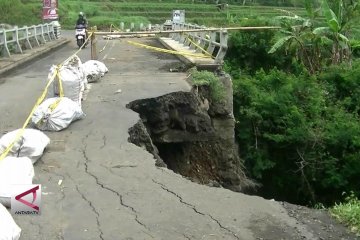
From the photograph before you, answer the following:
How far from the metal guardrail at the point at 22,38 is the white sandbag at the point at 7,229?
13.7 metres

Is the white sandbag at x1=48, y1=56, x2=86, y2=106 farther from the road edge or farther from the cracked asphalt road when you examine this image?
the road edge

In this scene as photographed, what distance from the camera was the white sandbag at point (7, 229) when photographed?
13.6 ft

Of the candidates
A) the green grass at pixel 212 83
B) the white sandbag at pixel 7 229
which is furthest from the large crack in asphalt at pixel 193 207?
the green grass at pixel 212 83

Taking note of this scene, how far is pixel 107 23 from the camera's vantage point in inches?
1737

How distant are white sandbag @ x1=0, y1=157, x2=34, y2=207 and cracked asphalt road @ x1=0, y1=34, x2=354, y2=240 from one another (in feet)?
0.82

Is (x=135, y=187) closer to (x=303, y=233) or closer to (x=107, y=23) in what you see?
(x=303, y=233)

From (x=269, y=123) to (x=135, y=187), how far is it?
891 centimetres

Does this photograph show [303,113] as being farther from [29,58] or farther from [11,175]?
[11,175]

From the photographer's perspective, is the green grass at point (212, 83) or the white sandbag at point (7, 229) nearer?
the white sandbag at point (7, 229)

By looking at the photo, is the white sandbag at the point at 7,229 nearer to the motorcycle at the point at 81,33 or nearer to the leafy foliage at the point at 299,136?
the leafy foliage at the point at 299,136

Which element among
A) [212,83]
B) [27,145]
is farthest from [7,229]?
[212,83]

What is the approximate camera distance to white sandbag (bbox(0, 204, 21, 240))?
4.13 metres

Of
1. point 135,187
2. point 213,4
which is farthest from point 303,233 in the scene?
A: point 213,4

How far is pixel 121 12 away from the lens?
5688cm
